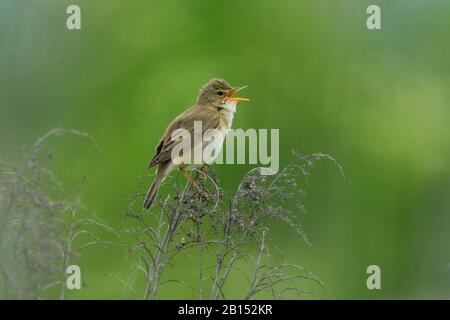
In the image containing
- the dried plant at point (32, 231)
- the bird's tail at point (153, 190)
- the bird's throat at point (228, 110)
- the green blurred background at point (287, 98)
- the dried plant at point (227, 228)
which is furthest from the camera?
the green blurred background at point (287, 98)

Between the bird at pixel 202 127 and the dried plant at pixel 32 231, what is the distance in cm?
180

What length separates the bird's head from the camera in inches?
249

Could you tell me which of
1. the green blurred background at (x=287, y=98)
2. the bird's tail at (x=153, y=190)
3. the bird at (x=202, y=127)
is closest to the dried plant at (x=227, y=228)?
the bird's tail at (x=153, y=190)

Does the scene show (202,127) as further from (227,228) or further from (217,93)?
(227,228)

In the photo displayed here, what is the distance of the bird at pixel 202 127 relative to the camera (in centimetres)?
Answer: 546

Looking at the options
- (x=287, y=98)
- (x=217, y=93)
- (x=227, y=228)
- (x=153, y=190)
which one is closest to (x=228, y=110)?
(x=217, y=93)

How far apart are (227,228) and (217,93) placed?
305cm

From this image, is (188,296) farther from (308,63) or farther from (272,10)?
(272,10)

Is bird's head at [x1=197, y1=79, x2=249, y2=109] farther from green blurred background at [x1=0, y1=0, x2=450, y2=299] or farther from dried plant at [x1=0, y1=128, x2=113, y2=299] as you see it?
dried plant at [x1=0, y1=128, x2=113, y2=299]

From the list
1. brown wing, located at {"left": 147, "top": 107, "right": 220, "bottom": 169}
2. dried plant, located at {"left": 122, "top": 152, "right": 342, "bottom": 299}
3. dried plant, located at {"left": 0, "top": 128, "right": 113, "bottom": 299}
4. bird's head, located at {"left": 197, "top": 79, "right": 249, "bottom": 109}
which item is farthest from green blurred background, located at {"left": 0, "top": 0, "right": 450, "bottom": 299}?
dried plant, located at {"left": 0, "top": 128, "right": 113, "bottom": 299}

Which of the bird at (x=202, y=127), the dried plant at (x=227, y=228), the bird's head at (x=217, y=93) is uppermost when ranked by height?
the bird's head at (x=217, y=93)

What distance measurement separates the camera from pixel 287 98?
9680mm

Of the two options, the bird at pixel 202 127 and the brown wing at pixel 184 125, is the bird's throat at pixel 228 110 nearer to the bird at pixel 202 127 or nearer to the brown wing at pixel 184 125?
the bird at pixel 202 127

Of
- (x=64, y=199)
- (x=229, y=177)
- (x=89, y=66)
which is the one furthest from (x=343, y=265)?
(x=64, y=199)
